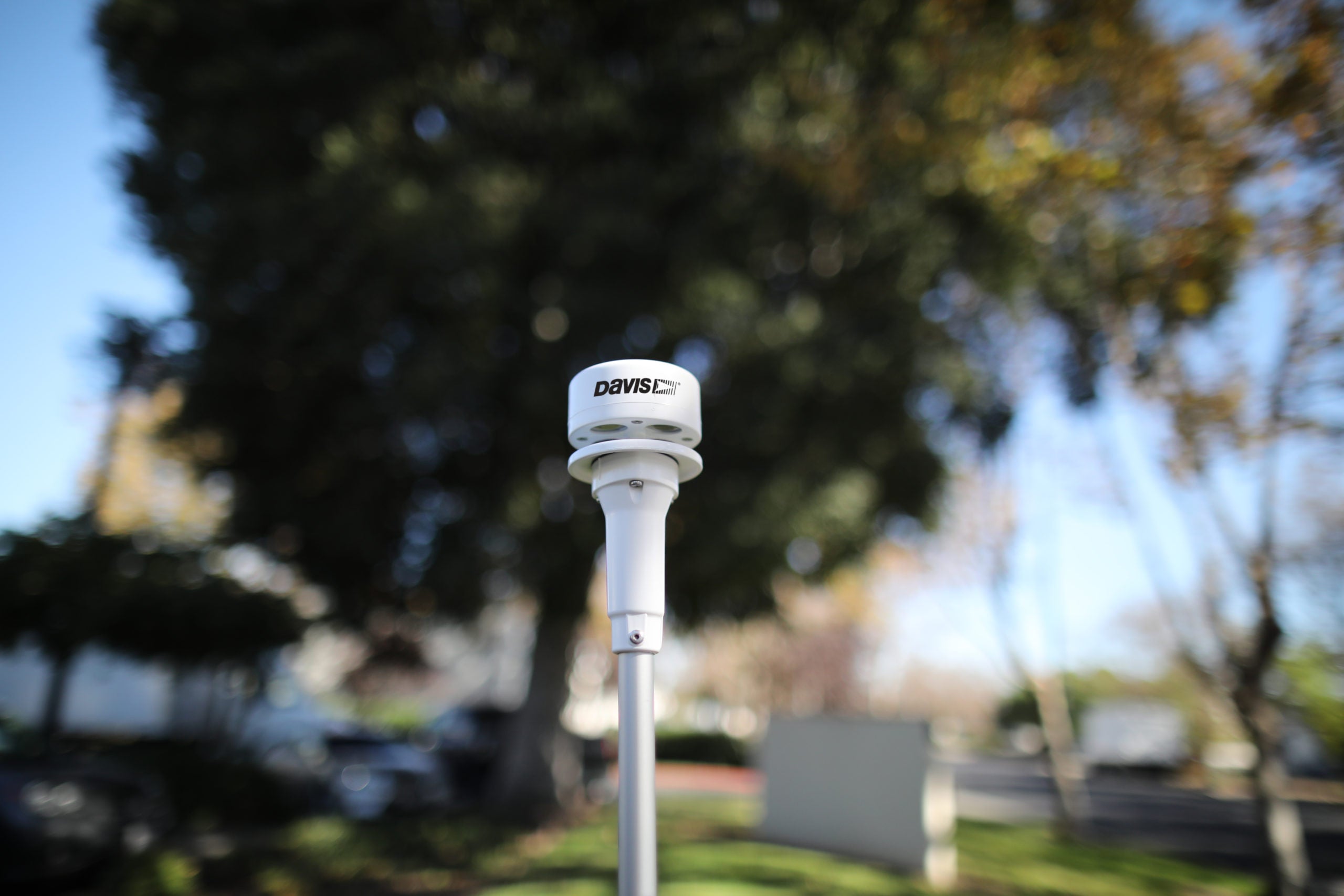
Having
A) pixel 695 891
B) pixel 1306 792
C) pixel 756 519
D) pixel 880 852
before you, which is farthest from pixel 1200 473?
pixel 1306 792

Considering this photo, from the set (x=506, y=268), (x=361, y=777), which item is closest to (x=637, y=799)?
(x=506, y=268)

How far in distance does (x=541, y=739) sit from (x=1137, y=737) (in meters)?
25.4

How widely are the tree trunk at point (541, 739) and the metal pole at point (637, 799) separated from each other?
963cm

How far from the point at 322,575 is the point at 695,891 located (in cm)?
612

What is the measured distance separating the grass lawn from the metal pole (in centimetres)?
554

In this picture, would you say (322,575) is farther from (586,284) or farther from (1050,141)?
(1050,141)

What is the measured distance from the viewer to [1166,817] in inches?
705

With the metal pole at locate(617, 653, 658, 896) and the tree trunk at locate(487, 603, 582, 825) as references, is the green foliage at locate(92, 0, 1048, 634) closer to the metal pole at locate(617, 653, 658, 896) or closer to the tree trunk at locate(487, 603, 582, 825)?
the tree trunk at locate(487, 603, 582, 825)

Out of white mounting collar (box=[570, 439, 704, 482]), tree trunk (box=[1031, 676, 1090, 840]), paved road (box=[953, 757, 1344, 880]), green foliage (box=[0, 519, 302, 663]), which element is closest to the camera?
white mounting collar (box=[570, 439, 704, 482])

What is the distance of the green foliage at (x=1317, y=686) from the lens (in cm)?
856

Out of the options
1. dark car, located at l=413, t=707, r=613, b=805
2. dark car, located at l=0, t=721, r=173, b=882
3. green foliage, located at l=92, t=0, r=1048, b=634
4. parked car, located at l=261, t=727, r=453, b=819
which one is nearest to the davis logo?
green foliage, located at l=92, t=0, r=1048, b=634

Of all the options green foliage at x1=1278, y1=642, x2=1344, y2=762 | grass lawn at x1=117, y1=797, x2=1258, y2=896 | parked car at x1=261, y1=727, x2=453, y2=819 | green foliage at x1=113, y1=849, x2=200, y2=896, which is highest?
green foliage at x1=1278, y1=642, x2=1344, y2=762

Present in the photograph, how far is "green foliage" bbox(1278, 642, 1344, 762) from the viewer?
856cm

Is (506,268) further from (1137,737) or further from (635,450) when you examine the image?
(1137,737)
